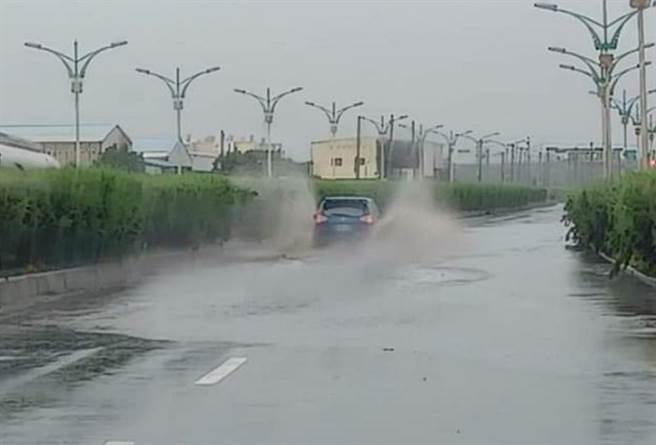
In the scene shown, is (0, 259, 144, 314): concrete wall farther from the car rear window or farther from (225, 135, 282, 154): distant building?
(225, 135, 282, 154): distant building

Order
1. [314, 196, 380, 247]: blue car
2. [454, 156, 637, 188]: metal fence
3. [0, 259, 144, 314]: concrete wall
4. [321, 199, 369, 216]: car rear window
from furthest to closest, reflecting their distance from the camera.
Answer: [454, 156, 637, 188]: metal fence → [321, 199, 369, 216]: car rear window → [314, 196, 380, 247]: blue car → [0, 259, 144, 314]: concrete wall

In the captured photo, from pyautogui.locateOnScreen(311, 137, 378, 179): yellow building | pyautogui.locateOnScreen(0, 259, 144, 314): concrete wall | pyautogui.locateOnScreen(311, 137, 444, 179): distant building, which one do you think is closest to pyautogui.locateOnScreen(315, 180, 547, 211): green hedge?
pyautogui.locateOnScreen(311, 137, 444, 179): distant building

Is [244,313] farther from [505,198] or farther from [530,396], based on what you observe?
[505,198]

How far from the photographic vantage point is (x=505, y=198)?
11250 cm

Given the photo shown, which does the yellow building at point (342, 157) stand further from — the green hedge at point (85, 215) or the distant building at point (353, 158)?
the green hedge at point (85, 215)

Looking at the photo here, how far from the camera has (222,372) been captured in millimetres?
13688

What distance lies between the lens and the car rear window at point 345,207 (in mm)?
43875

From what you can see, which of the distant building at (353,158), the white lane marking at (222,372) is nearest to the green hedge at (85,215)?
the white lane marking at (222,372)

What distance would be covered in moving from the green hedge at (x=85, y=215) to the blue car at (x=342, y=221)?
21.7 ft

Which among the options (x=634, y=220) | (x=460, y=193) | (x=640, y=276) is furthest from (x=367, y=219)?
(x=460, y=193)

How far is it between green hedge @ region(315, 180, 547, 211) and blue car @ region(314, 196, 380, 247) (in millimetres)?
15551

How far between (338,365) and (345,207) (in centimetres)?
3008

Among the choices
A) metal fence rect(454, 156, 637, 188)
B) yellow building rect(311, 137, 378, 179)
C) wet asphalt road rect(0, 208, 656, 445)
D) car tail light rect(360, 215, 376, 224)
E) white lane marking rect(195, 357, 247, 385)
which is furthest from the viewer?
metal fence rect(454, 156, 637, 188)

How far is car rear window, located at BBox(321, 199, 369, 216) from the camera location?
43875mm
